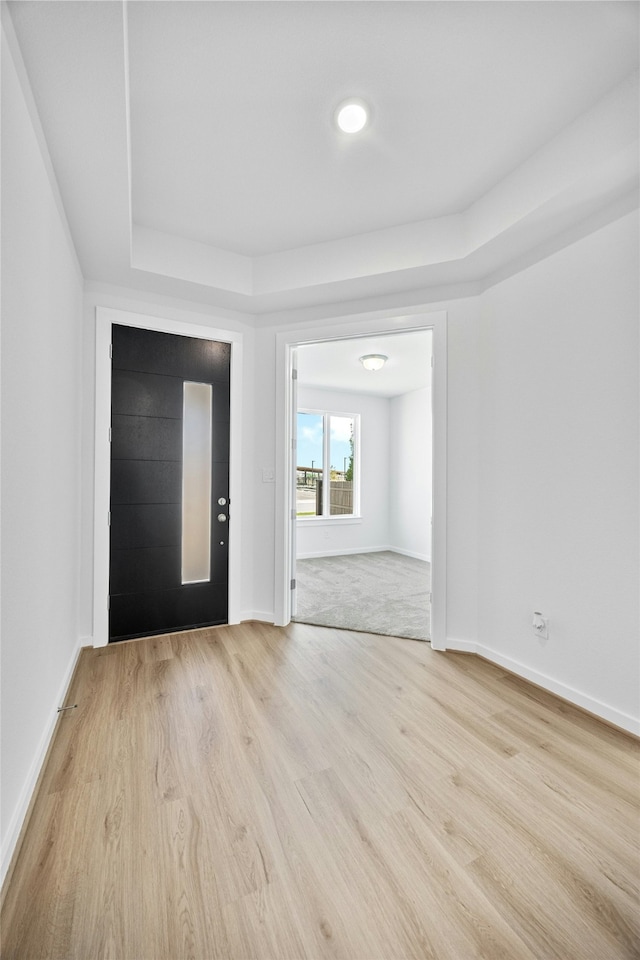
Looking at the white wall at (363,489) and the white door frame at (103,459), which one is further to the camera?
the white wall at (363,489)

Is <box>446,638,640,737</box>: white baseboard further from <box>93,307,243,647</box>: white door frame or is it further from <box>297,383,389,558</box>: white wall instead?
<box>297,383,389,558</box>: white wall

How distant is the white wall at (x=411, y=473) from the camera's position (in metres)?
6.46

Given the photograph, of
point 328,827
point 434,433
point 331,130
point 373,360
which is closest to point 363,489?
point 373,360

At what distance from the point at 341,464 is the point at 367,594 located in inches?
114

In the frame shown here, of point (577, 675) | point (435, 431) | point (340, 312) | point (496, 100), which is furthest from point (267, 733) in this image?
point (496, 100)

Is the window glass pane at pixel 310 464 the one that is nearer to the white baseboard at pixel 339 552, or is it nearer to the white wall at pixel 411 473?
the white baseboard at pixel 339 552

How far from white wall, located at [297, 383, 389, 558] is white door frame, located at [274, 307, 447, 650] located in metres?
3.06

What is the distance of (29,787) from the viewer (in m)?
1.57

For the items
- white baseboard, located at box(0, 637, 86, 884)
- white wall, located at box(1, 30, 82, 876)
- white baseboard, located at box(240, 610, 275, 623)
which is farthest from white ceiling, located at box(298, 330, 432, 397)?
white baseboard, located at box(0, 637, 86, 884)

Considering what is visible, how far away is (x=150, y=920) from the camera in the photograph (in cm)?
116

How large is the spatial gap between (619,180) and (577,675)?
7.97ft

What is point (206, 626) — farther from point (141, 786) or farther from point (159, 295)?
point (159, 295)

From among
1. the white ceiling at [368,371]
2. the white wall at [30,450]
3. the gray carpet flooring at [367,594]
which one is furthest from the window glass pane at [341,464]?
the white wall at [30,450]

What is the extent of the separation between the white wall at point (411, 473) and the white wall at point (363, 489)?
0.15 meters
